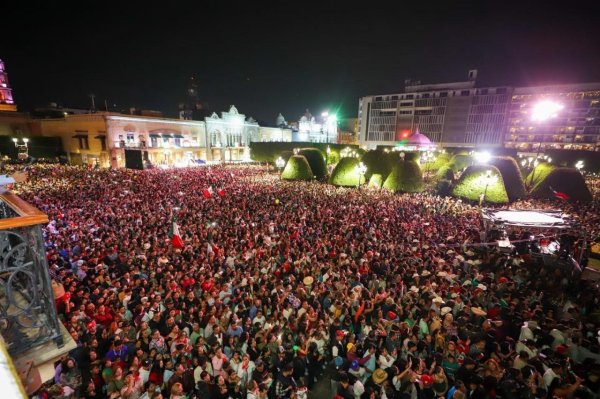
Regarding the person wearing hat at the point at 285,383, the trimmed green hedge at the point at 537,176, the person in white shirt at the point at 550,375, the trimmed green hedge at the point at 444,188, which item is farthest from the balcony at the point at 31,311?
the trimmed green hedge at the point at 537,176

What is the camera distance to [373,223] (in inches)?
541

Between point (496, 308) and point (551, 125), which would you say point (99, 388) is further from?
point (551, 125)

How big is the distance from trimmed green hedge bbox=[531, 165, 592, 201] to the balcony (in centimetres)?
2935

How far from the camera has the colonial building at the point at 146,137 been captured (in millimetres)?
38625

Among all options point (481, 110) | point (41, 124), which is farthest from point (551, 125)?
point (41, 124)

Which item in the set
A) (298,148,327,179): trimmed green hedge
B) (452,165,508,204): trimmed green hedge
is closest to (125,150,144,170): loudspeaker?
(298,148,327,179): trimmed green hedge

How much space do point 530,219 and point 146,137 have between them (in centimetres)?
4550

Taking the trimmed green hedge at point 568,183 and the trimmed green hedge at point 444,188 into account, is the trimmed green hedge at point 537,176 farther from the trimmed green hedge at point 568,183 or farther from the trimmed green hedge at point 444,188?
the trimmed green hedge at point 444,188

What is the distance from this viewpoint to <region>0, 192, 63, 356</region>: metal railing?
2283 mm

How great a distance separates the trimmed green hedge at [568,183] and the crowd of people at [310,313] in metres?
10.6

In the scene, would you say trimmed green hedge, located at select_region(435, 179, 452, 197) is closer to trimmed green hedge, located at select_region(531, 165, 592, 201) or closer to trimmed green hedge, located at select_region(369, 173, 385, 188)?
trimmed green hedge, located at select_region(369, 173, 385, 188)

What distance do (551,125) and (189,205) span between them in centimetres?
8389

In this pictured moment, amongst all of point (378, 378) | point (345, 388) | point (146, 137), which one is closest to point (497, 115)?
point (146, 137)

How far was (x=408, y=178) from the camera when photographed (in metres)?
23.6
